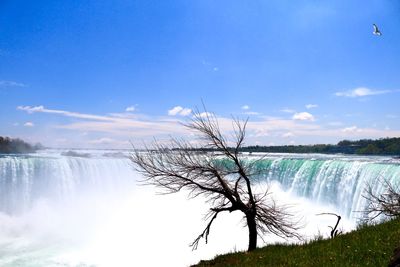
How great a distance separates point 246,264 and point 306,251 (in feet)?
4.57

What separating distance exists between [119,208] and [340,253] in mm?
47377

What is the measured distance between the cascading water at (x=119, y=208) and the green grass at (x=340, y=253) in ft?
69.3

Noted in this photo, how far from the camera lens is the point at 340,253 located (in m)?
8.38

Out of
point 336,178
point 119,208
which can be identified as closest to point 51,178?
point 119,208

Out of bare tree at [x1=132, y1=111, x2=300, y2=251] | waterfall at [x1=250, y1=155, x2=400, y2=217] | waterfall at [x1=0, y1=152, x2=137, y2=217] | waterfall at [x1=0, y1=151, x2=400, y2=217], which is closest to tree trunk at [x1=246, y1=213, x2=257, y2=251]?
bare tree at [x1=132, y1=111, x2=300, y2=251]

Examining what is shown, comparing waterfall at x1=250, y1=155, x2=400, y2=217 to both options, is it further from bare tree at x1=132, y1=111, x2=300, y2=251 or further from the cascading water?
bare tree at x1=132, y1=111, x2=300, y2=251

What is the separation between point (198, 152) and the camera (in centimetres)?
1298

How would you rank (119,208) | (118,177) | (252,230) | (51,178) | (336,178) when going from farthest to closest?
(118,177) → (119,208) → (51,178) → (336,178) → (252,230)

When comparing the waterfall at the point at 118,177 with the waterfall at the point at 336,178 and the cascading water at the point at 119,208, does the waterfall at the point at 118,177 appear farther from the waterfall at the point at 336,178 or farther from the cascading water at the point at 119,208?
the cascading water at the point at 119,208

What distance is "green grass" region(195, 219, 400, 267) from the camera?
759cm

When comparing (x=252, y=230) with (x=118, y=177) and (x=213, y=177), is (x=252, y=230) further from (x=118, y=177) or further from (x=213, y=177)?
(x=118, y=177)

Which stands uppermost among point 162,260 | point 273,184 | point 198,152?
point 198,152

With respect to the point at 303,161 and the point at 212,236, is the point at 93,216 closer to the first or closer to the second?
the point at 212,236

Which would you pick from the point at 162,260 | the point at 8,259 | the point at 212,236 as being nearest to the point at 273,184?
the point at 212,236
